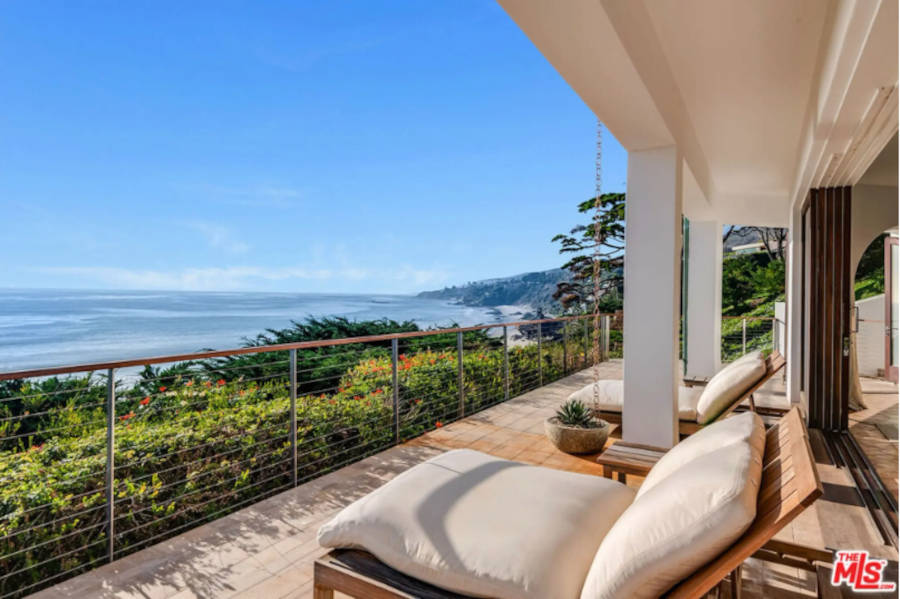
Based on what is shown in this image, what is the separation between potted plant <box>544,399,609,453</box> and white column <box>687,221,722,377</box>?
3.83 metres

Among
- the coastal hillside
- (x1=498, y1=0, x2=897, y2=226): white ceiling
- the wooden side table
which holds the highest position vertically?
(x1=498, y1=0, x2=897, y2=226): white ceiling

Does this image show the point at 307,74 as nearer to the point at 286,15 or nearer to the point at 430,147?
the point at 286,15

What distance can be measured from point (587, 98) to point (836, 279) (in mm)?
2554

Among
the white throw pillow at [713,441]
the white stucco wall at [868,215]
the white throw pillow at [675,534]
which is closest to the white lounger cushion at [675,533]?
the white throw pillow at [675,534]

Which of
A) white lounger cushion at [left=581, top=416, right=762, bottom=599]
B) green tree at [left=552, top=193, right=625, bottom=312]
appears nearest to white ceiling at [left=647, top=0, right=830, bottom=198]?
white lounger cushion at [left=581, top=416, right=762, bottom=599]

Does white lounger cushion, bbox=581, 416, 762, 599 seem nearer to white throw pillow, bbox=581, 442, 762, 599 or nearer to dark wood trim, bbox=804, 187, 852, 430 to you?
white throw pillow, bbox=581, 442, 762, 599

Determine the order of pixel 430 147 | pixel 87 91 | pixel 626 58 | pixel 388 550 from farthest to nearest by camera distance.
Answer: pixel 430 147, pixel 87 91, pixel 626 58, pixel 388 550

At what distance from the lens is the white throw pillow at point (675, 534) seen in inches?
40.1

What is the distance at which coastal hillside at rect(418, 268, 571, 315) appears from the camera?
14.1 meters

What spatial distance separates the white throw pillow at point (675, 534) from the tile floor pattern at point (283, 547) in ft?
3.46

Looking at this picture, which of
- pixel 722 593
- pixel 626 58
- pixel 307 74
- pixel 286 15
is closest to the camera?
pixel 722 593

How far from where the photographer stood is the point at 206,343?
12.3 meters

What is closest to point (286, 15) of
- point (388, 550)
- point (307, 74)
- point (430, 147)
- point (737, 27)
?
point (307, 74)

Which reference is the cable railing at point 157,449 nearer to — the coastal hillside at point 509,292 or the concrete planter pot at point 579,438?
the concrete planter pot at point 579,438
